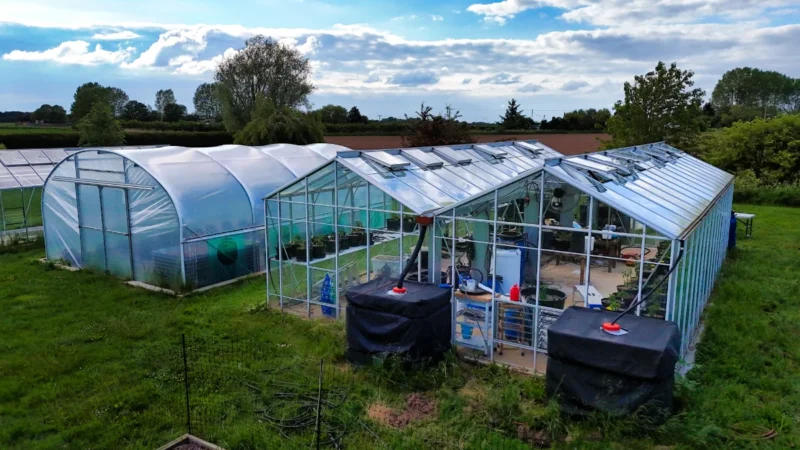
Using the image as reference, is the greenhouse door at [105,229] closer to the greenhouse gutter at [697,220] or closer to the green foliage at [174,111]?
the greenhouse gutter at [697,220]

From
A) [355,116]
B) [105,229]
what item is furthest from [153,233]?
[355,116]

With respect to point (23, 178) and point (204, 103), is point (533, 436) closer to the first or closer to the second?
point (23, 178)

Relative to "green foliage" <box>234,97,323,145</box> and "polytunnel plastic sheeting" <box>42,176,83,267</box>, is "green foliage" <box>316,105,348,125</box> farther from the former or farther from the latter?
"polytunnel plastic sheeting" <box>42,176,83,267</box>

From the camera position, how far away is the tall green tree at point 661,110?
82.0 ft

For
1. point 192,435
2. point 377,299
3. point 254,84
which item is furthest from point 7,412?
point 254,84

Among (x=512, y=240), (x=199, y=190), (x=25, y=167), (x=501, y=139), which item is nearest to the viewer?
(x=512, y=240)

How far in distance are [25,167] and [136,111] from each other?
41.9 metres

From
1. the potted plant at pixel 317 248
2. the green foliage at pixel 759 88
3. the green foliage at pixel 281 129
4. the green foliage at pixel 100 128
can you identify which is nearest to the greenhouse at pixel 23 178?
the green foliage at pixel 100 128

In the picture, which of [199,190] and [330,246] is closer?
[330,246]

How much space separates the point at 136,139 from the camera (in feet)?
125

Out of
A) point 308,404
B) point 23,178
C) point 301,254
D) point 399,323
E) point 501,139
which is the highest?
point 501,139

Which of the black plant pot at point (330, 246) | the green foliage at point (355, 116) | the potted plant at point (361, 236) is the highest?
the green foliage at point (355, 116)

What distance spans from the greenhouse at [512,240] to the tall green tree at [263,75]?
3396 centimetres

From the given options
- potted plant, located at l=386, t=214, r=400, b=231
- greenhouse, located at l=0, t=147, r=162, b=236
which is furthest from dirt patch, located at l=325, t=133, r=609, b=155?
potted plant, located at l=386, t=214, r=400, b=231
